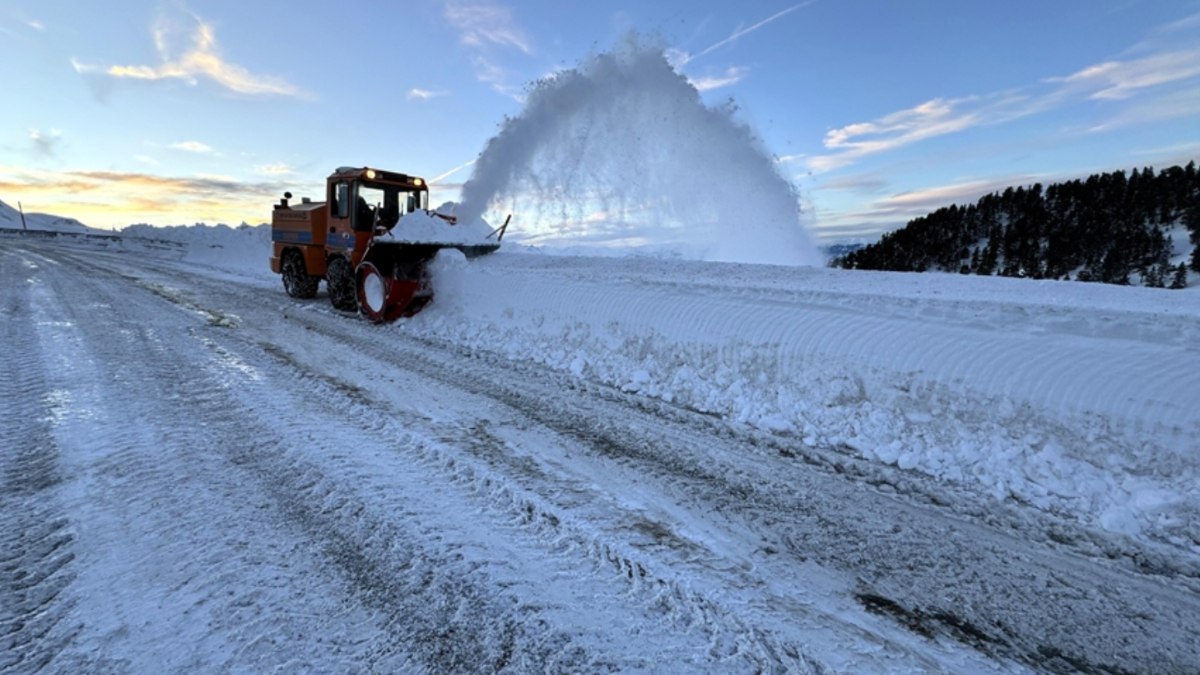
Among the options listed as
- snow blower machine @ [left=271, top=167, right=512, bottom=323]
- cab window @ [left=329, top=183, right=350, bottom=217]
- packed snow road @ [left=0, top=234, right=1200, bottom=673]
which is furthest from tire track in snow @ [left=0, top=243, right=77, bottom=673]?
cab window @ [left=329, top=183, right=350, bottom=217]

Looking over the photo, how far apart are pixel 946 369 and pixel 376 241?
9.22 m

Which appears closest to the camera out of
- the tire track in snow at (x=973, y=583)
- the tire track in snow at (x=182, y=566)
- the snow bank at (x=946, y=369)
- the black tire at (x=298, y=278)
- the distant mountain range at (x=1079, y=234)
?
the tire track in snow at (x=182, y=566)

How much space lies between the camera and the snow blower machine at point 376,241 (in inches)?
406

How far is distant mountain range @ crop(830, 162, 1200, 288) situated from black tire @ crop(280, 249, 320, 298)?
14.9 m

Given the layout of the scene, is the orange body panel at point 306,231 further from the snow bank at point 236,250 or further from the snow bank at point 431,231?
the snow bank at point 236,250

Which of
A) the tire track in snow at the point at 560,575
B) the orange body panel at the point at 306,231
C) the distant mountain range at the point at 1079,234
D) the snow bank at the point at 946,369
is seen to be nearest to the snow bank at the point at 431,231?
the orange body panel at the point at 306,231

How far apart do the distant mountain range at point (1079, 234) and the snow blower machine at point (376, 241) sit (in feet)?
35.1

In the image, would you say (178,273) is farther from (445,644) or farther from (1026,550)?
(1026,550)

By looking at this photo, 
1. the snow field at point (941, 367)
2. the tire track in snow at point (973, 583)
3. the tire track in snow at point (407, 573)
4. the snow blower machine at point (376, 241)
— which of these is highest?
the snow blower machine at point (376, 241)

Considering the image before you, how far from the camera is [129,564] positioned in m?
2.55

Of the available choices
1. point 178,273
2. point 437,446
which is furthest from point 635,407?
point 178,273

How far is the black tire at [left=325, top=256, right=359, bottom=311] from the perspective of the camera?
11.5 metres

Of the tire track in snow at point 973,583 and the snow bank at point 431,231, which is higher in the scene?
the snow bank at point 431,231

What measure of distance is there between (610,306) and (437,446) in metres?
4.17
